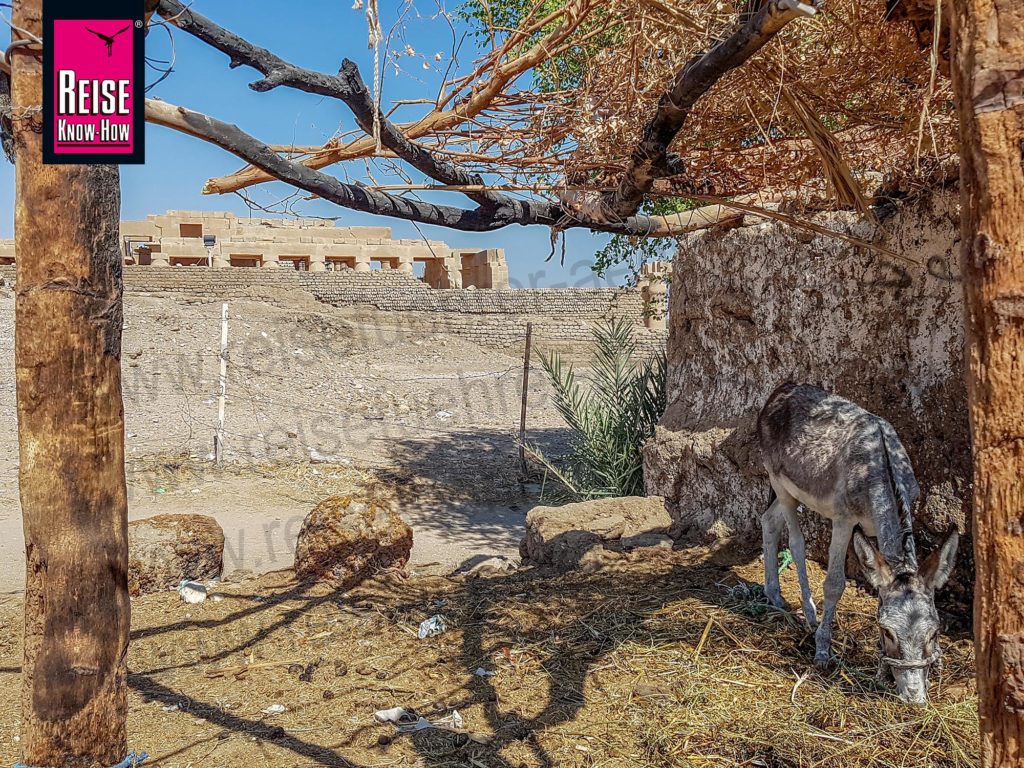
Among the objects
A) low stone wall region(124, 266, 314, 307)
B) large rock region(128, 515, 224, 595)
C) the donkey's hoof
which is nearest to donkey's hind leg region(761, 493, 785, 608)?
the donkey's hoof

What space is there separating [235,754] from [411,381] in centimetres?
1367

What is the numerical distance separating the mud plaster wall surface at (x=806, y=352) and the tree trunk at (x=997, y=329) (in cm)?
322

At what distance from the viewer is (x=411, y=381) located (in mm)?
17078

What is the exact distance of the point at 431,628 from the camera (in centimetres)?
497

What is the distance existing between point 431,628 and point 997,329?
3955 millimetres

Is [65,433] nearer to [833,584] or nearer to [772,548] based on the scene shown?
[833,584]

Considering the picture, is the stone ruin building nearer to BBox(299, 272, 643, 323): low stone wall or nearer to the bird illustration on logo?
BBox(299, 272, 643, 323): low stone wall

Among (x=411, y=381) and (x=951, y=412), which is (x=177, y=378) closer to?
(x=411, y=381)

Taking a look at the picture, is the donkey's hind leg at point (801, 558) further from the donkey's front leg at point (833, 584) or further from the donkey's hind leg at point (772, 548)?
the donkey's front leg at point (833, 584)

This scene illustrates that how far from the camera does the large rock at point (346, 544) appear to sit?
600cm

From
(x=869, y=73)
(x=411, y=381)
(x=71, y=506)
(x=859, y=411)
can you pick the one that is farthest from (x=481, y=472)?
(x=71, y=506)

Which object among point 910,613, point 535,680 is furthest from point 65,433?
point 910,613

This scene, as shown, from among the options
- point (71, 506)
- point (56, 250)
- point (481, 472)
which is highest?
point (56, 250)

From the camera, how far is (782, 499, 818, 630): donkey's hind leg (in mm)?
4625
